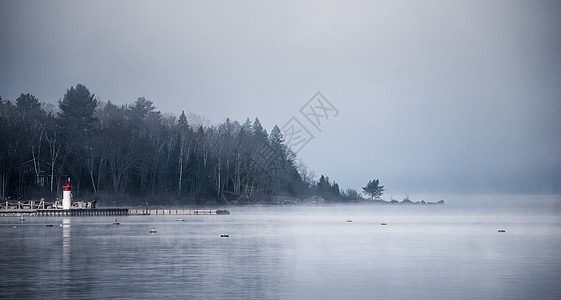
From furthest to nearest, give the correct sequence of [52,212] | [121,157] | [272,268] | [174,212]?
1. [121,157]
2. [174,212]
3. [52,212]
4. [272,268]

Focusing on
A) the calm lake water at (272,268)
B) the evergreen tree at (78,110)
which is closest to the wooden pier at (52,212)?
the evergreen tree at (78,110)

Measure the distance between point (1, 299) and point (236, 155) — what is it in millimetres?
110375

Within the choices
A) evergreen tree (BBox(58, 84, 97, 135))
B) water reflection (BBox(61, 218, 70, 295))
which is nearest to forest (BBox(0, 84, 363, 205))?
evergreen tree (BBox(58, 84, 97, 135))

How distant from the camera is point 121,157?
4345 inches

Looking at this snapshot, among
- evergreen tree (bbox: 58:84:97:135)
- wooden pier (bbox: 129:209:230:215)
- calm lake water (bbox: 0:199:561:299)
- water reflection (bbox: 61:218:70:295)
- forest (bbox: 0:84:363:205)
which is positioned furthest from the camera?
evergreen tree (bbox: 58:84:97:135)

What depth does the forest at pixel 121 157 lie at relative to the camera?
99.8 m

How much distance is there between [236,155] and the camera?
431ft

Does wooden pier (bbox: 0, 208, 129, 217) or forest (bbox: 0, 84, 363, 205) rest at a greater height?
forest (bbox: 0, 84, 363, 205)

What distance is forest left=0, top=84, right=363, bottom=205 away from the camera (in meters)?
99.8

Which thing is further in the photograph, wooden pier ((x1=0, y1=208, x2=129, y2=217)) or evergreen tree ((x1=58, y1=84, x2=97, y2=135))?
evergreen tree ((x1=58, y1=84, x2=97, y2=135))

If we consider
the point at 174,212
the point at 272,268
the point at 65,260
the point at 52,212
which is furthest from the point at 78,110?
the point at 272,268

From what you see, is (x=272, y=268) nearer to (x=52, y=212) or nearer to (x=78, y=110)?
(x=52, y=212)

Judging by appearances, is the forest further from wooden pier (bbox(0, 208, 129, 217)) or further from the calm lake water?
the calm lake water

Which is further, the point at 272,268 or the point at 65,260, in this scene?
the point at 65,260
